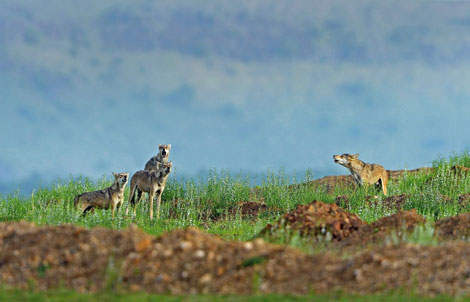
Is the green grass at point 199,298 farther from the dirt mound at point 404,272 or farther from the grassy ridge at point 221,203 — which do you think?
the grassy ridge at point 221,203

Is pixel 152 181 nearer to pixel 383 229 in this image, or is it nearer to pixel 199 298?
→ pixel 383 229

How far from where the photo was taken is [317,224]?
944 centimetres

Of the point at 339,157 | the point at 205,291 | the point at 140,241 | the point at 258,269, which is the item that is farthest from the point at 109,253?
the point at 339,157

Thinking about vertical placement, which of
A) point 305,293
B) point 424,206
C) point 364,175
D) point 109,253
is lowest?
point 305,293

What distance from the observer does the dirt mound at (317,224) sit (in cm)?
927

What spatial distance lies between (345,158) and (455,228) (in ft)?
32.8

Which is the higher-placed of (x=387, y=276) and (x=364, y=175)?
(x=364, y=175)

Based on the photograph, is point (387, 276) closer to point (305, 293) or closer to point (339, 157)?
point (305, 293)

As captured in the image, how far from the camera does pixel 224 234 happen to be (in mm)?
12492

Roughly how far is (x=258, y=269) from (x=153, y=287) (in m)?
1.17

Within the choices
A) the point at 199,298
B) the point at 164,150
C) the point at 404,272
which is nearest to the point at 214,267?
the point at 199,298

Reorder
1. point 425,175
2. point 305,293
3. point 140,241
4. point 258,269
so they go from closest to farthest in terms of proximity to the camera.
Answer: point 305,293
point 258,269
point 140,241
point 425,175

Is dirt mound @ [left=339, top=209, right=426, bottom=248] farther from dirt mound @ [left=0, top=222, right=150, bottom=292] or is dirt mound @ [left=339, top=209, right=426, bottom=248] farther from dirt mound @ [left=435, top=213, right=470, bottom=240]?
dirt mound @ [left=0, top=222, right=150, bottom=292]

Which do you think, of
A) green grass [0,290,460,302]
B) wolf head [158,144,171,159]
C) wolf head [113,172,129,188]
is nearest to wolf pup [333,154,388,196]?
wolf head [158,144,171,159]
